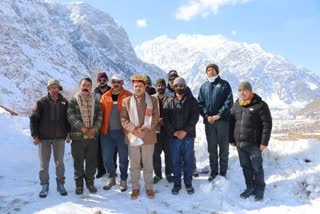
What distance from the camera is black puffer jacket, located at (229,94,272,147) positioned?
7.97 meters

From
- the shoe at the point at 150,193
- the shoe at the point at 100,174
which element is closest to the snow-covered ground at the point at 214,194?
the shoe at the point at 150,193

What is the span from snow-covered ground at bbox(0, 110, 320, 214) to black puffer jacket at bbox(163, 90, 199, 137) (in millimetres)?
1446

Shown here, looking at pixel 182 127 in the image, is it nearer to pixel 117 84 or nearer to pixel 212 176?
pixel 212 176

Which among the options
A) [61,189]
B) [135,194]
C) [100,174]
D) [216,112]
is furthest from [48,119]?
[216,112]

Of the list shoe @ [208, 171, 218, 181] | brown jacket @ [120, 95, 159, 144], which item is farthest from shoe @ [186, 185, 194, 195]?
brown jacket @ [120, 95, 159, 144]

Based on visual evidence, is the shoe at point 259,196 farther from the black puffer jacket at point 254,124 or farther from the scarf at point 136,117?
the scarf at point 136,117

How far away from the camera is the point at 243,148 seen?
8273 millimetres

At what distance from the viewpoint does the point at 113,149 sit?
29.1 feet

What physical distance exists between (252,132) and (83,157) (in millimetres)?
3858

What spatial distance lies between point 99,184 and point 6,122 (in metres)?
6.46

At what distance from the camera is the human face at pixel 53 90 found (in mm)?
8320

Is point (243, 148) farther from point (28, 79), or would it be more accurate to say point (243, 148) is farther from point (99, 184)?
point (28, 79)

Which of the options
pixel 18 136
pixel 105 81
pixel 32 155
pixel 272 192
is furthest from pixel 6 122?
pixel 272 192

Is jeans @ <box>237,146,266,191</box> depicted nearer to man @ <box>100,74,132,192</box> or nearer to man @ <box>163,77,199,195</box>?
man @ <box>163,77,199,195</box>
